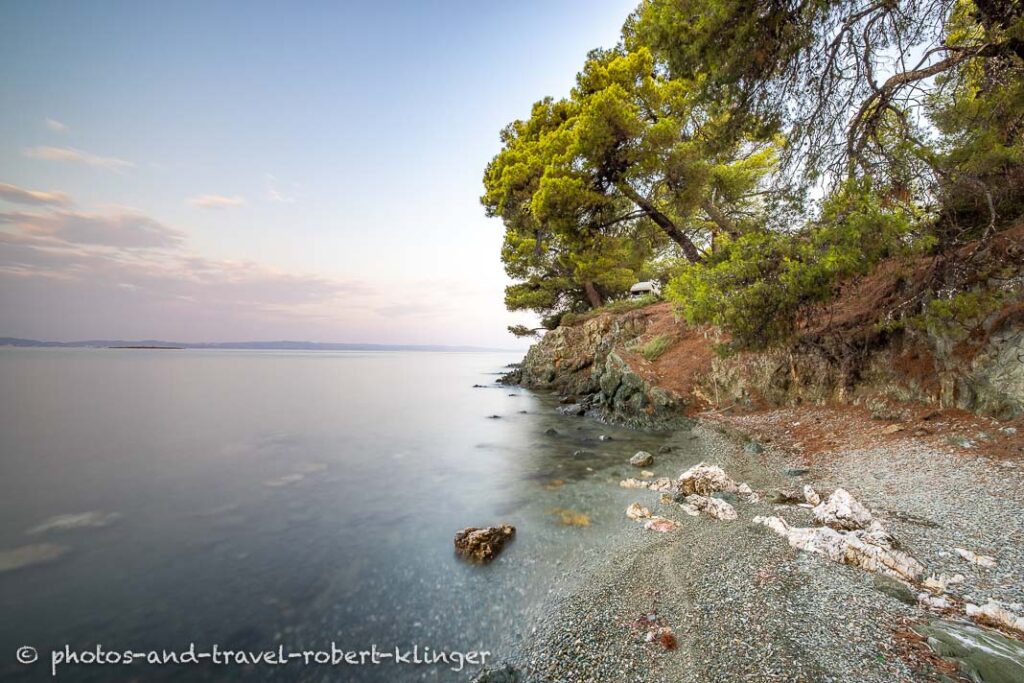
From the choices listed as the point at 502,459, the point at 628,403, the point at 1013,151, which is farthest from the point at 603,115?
the point at 502,459

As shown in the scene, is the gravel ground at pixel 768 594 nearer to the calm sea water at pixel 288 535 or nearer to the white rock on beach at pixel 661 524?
the white rock on beach at pixel 661 524

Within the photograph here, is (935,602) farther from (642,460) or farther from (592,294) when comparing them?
(592,294)

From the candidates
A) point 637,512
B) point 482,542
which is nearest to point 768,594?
point 637,512

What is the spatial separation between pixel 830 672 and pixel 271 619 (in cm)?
525

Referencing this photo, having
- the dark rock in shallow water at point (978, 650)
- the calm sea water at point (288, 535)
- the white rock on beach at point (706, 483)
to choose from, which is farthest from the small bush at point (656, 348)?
the dark rock in shallow water at point (978, 650)

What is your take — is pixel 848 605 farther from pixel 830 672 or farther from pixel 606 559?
pixel 606 559

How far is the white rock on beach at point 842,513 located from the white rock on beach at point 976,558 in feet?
2.62

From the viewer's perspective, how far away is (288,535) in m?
6.50

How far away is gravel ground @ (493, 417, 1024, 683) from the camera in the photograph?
295cm

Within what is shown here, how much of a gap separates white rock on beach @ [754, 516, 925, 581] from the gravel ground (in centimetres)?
16

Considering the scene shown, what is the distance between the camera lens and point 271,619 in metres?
4.28

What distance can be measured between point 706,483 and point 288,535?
23.6ft

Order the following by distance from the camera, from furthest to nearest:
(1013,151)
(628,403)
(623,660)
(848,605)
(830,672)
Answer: (628,403)
(1013,151)
(848,605)
(623,660)
(830,672)

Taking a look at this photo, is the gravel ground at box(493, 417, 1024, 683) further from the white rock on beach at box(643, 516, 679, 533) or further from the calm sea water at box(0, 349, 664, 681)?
the calm sea water at box(0, 349, 664, 681)
